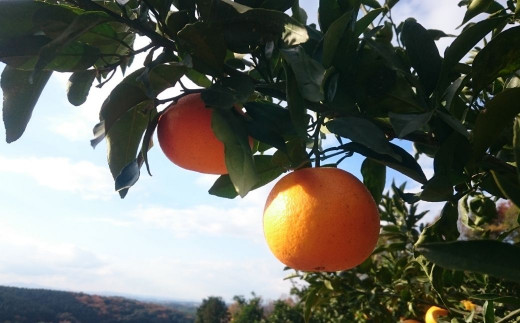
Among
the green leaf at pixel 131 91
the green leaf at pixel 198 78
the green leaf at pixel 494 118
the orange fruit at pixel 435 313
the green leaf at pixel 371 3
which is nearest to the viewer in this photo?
the green leaf at pixel 494 118

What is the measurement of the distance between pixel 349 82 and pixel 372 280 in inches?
54.2

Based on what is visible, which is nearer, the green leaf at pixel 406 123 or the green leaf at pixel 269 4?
the green leaf at pixel 406 123

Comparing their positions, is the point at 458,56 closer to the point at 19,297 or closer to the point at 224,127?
the point at 224,127

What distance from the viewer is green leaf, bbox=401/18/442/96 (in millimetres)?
601

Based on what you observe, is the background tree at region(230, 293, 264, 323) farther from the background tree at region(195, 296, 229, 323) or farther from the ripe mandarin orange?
the ripe mandarin orange

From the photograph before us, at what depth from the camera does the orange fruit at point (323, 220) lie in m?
0.61

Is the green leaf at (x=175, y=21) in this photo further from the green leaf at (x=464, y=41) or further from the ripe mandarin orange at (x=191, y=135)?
the green leaf at (x=464, y=41)

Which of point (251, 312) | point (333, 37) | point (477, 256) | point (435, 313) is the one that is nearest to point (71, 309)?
point (251, 312)

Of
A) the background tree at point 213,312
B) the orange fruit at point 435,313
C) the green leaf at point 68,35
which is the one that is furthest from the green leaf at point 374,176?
the background tree at point 213,312

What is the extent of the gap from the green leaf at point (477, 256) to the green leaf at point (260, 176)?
37 cm

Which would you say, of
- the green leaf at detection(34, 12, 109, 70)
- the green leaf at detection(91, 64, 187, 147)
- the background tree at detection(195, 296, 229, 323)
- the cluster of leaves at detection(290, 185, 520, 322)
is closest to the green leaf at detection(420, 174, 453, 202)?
the green leaf at detection(91, 64, 187, 147)

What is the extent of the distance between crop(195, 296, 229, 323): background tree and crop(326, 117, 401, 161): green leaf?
50.1 feet

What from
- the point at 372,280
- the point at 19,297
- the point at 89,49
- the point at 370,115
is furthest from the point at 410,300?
the point at 19,297

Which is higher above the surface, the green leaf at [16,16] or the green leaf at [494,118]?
the green leaf at [16,16]
